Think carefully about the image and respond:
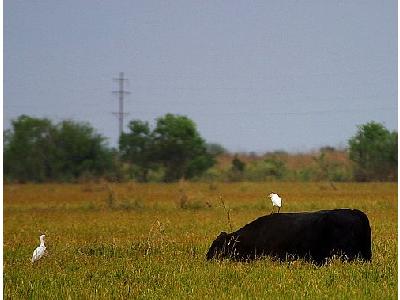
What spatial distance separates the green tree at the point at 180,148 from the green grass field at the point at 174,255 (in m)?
2.87

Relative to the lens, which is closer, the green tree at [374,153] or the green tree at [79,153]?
the green tree at [374,153]

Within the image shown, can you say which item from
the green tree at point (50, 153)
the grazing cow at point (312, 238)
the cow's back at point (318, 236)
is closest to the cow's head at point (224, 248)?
the grazing cow at point (312, 238)

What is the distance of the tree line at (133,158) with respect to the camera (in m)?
15.2

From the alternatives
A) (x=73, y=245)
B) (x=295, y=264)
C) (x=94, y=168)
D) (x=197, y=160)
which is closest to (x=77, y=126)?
(x=94, y=168)

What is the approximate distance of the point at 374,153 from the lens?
369 inches

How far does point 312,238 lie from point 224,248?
807mm

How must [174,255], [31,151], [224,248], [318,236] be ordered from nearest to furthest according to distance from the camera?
[318,236] → [224,248] → [174,255] → [31,151]

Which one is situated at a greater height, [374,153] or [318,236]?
Result: [374,153]

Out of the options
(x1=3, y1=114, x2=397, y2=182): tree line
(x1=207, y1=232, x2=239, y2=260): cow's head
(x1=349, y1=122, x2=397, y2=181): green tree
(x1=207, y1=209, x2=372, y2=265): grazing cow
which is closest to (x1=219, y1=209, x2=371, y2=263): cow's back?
(x1=207, y1=209, x2=372, y2=265): grazing cow

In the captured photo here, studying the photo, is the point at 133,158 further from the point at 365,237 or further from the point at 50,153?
the point at 365,237

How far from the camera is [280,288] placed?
572 centimetres

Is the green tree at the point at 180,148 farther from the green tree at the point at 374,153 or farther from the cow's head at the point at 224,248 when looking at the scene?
the cow's head at the point at 224,248

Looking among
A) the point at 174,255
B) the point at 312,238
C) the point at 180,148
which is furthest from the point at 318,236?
the point at 180,148

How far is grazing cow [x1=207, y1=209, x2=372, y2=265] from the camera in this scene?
6.66 metres
